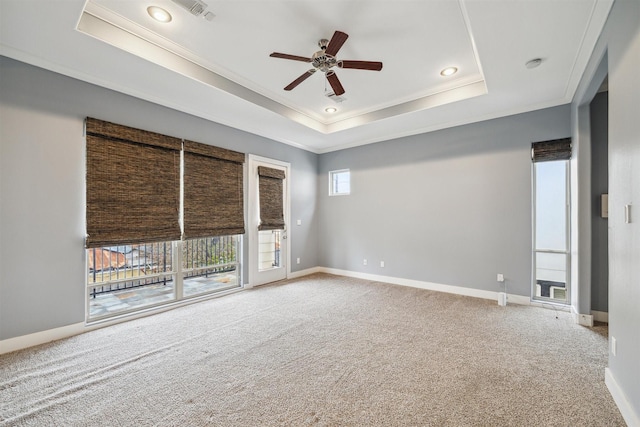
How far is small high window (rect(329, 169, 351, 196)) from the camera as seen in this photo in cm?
603

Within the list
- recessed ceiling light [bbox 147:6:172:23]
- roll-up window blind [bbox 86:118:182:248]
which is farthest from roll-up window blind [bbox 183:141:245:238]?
recessed ceiling light [bbox 147:6:172:23]

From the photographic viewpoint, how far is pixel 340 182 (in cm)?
621

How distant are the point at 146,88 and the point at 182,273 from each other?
8.31 ft

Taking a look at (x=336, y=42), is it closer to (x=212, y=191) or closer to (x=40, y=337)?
(x=212, y=191)

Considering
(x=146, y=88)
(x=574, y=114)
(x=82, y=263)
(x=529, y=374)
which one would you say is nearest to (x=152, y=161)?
(x=146, y=88)

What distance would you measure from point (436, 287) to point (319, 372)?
10.6 ft

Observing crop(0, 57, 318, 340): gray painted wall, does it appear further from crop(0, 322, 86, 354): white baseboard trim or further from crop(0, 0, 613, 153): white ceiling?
crop(0, 0, 613, 153): white ceiling

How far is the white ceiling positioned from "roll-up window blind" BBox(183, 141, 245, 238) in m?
0.62

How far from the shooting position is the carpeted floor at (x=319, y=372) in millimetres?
1821

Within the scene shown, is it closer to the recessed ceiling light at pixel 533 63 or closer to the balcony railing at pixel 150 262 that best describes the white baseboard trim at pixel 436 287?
the balcony railing at pixel 150 262

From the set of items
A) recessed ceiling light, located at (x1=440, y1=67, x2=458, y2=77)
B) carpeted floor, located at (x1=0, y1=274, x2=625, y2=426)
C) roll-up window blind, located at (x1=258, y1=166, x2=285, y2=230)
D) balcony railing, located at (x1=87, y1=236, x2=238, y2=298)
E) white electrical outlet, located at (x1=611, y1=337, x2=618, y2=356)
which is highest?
recessed ceiling light, located at (x1=440, y1=67, x2=458, y2=77)

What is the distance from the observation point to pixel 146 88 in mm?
3418

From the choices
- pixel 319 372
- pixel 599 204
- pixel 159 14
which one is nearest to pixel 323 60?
pixel 159 14

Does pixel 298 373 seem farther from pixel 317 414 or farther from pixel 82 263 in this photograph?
pixel 82 263
